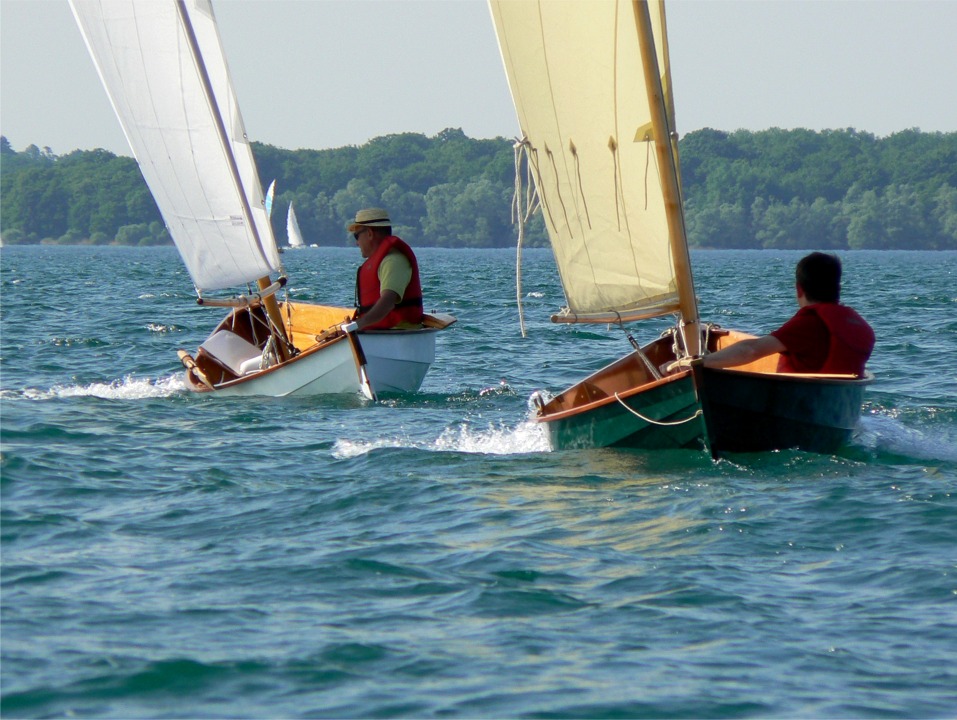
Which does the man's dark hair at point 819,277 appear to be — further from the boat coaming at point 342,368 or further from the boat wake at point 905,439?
the boat coaming at point 342,368

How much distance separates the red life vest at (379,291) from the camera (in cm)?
1202

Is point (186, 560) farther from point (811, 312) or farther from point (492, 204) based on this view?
point (492, 204)

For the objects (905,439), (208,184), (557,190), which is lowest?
(905,439)

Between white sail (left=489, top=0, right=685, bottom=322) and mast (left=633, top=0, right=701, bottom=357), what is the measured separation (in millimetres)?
65

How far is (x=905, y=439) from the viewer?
31.5ft

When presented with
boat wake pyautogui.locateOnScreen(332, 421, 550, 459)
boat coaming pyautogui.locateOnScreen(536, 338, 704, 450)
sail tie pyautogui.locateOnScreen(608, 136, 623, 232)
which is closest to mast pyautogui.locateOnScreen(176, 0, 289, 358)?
boat wake pyautogui.locateOnScreen(332, 421, 550, 459)

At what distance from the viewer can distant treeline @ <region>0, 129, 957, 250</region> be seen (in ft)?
438

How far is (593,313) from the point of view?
880 centimetres

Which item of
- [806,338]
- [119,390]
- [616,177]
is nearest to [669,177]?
[616,177]

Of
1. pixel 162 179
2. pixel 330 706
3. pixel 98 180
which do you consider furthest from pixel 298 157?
pixel 330 706

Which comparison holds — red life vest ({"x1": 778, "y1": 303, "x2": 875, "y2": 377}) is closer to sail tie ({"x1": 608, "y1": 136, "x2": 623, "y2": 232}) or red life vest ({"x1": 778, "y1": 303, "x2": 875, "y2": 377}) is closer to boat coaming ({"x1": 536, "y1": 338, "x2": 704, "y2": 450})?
boat coaming ({"x1": 536, "y1": 338, "x2": 704, "y2": 450})

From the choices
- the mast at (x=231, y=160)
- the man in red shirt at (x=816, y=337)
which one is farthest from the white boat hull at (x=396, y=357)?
the man in red shirt at (x=816, y=337)

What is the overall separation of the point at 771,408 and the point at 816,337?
568 mm

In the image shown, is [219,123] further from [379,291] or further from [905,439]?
[905,439]
